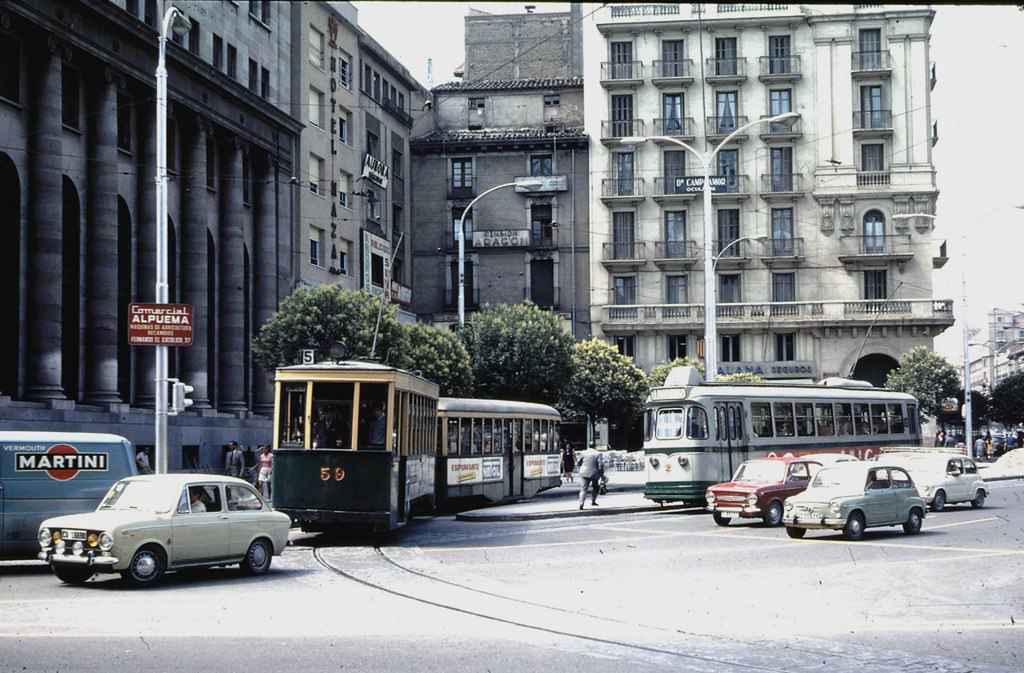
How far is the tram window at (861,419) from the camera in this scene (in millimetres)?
36531

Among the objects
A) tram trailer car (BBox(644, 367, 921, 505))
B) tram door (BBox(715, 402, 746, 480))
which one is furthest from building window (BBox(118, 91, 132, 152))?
tram door (BBox(715, 402, 746, 480))

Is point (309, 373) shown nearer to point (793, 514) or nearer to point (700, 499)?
point (793, 514)

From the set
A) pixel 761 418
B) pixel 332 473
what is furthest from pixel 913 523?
pixel 332 473

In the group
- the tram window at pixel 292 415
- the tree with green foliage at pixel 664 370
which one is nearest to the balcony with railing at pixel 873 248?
the tree with green foliage at pixel 664 370

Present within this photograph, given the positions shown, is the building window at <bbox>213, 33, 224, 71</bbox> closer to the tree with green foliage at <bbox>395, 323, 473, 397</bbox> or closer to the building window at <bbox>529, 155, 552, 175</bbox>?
the tree with green foliage at <bbox>395, 323, 473, 397</bbox>

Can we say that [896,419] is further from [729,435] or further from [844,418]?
[729,435]

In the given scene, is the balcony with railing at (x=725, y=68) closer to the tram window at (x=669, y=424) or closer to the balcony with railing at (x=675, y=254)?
the balcony with railing at (x=675, y=254)

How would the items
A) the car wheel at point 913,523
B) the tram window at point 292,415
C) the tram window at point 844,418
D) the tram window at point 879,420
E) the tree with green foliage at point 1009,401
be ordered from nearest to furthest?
the tram window at point 292,415
the car wheel at point 913,523
the tram window at point 844,418
the tram window at point 879,420
the tree with green foliage at point 1009,401

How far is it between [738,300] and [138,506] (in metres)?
53.4

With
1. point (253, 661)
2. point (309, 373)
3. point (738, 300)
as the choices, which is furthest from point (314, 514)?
point (738, 300)

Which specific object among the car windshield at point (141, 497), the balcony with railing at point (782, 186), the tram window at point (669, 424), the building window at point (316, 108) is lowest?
the car windshield at point (141, 497)

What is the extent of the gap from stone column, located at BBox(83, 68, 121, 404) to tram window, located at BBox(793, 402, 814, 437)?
62.9ft

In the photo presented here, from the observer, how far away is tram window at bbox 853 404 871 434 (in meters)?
36.5

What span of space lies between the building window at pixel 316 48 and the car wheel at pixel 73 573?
40.1 metres
